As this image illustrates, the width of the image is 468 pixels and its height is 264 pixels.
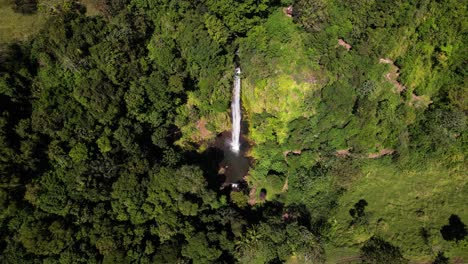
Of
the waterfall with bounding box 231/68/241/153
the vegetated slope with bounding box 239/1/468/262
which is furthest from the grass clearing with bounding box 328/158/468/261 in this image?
the waterfall with bounding box 231/68/241/153

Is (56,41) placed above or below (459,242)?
above

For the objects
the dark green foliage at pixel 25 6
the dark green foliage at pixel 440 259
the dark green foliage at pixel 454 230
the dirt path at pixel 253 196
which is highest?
the dark green foliage at pixel 25 6

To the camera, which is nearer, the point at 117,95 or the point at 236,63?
the point at 117,95

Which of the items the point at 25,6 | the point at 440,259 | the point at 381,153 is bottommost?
the point at 440,259

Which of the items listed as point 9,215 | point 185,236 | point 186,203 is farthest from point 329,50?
point 9,215

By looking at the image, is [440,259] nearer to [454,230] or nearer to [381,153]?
[454,230]

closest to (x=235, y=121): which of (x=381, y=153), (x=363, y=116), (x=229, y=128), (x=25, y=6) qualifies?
(x=229, y=128)

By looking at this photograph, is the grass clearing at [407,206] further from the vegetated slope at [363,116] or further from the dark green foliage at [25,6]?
the dark green foliage at [25,6]

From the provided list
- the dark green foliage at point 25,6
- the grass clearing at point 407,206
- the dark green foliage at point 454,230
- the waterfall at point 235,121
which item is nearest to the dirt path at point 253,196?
the waterfall at point 235,121

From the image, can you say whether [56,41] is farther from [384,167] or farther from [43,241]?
[384,167]
